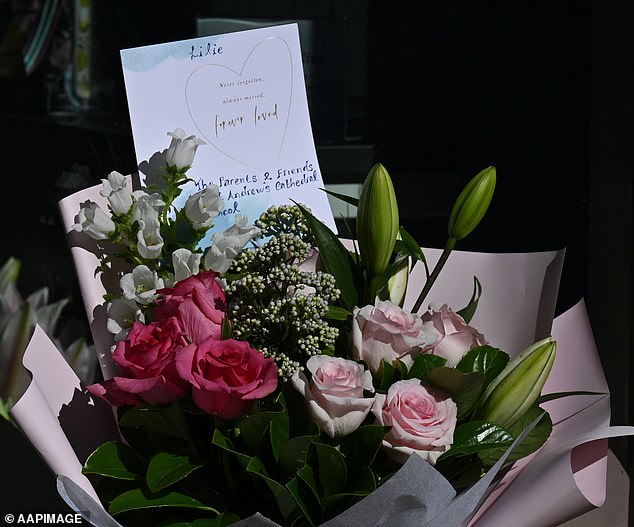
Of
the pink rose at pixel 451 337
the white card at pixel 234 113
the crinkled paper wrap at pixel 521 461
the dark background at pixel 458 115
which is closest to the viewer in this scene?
the crinkled paper wrap at pixel 521 461

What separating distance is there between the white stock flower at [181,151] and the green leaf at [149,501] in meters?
0.31

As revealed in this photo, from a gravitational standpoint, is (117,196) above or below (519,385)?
above

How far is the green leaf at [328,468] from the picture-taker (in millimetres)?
711

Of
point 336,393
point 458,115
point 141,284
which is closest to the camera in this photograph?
point 336,393

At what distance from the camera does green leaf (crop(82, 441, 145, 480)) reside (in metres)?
0.75

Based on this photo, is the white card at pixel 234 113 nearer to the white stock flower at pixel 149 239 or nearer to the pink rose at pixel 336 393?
the white stock flower at pixel 149 239

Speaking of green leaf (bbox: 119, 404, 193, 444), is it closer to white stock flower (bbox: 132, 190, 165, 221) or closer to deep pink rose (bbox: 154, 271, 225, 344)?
deep pink rose (bbox: 154, 271, 225, 344)

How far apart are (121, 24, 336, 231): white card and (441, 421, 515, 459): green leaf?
0.98 feet

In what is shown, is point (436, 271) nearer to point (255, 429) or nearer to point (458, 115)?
point (255, 429)

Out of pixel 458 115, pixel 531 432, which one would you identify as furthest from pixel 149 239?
pixel 458 115

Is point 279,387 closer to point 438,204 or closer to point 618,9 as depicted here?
point 438,204

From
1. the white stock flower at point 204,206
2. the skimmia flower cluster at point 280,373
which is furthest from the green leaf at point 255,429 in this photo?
the white stock flower at point 204,206

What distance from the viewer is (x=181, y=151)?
0.87 m

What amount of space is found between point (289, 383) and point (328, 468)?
83 mm
